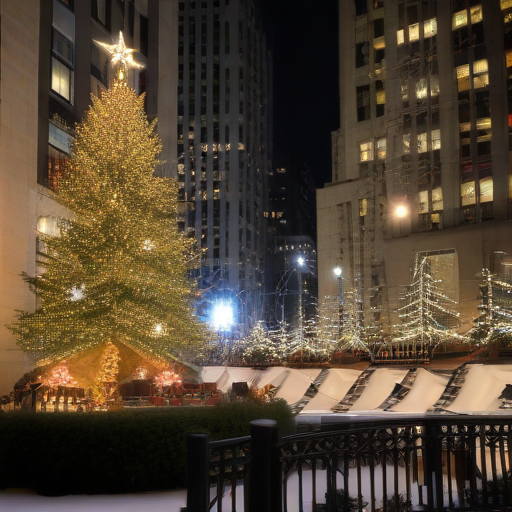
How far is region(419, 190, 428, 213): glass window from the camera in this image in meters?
54.4

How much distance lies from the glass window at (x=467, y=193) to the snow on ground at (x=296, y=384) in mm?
26291

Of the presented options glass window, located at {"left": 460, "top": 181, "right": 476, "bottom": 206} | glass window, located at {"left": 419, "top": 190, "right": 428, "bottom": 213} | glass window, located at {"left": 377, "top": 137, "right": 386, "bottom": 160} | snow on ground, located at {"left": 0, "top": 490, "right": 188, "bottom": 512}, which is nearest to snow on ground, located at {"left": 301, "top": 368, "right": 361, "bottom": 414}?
snow on ground, located at {"left": 0, "top": 490, "right": 188, "bottom": 512}

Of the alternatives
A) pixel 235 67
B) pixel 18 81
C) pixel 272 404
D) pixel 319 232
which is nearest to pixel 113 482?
pixel 272 404

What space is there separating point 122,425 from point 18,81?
18403 millimetres

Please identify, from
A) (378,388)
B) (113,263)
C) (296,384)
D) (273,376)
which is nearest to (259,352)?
(273,376)

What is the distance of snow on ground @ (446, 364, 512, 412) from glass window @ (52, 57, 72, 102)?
20183mm

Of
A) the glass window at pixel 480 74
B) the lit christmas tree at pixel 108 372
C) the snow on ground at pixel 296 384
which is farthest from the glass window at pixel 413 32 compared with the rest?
the lit christmas tree at pixel 108 372

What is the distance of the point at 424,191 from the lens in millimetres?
54844

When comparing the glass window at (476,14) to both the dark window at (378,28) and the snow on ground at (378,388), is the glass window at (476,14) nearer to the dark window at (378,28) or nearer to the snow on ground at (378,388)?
the dark window at (378,28)

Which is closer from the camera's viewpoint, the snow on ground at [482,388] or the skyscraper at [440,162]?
the snow on ground at [482,388]

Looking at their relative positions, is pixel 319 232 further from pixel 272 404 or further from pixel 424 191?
pixel 272 404

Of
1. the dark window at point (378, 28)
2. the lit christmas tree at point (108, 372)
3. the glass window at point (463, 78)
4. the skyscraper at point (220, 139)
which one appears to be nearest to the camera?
the lit christmas tree at point (108, 372)

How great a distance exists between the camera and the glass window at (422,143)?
5518 centimetres

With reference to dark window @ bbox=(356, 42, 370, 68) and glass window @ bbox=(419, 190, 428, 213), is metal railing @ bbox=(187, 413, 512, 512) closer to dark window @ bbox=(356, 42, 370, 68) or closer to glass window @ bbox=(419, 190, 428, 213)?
glass window @ bbox=(419, 190, 428, 213)
